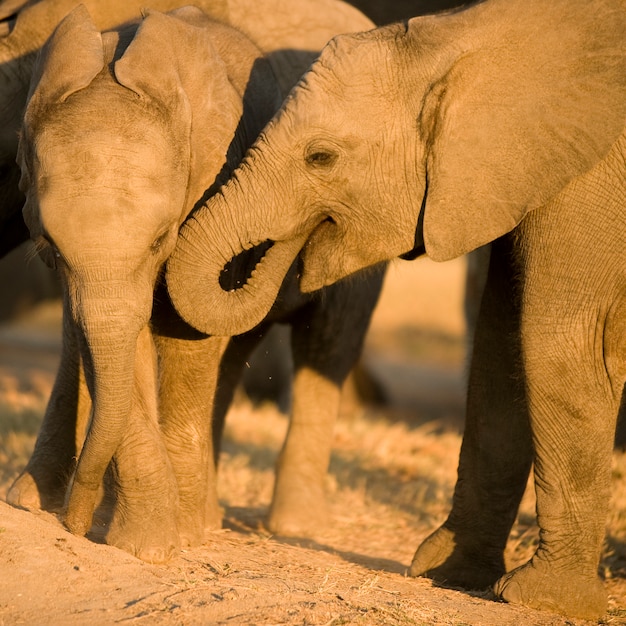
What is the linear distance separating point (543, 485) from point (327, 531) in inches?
73.8

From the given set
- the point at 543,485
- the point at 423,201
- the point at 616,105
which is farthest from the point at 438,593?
the point at 616,105

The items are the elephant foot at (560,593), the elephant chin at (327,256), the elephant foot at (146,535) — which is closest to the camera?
the elephant foot at (146,535)

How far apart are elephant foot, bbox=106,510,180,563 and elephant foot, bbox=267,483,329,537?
1665mm

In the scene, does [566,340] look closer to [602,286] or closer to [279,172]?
[602,286]

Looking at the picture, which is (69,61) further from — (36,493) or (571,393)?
(571,393)

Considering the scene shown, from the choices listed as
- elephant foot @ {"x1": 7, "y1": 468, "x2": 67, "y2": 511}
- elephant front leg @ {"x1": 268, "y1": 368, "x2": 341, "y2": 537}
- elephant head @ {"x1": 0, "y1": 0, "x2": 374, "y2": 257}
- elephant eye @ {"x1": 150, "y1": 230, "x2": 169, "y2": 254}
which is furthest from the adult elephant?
elephant front leg @ {"x1": 268, "y1": 368, "x2": 341, "y2": 537}

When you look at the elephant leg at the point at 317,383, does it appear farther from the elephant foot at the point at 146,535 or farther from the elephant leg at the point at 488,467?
the elephant foot at the point at 146,535

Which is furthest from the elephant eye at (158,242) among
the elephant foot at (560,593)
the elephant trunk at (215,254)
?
the elephant foot at (560,593)

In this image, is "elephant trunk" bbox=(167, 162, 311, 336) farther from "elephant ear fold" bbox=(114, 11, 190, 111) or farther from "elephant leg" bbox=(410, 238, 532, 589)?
"elephant leg" bbox=(410, 238, 532, 589)

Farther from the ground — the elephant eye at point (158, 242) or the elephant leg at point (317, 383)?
the elephant eye at point (158, 242)

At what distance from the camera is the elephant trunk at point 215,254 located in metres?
4.80

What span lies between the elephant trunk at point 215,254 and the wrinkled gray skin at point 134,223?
0.30 feet

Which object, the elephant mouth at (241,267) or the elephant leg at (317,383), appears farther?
the elephant leg at (317,383)

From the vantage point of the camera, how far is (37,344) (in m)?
15.3
